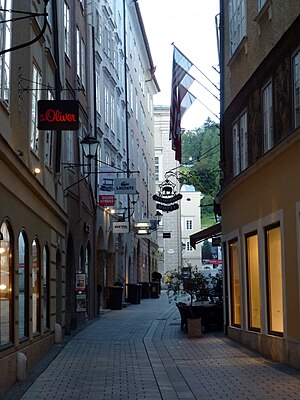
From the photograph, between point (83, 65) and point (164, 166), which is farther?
point (164, 166)

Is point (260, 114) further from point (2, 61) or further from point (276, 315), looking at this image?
point (2, 61)

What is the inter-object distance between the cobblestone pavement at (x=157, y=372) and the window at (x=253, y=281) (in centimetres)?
71

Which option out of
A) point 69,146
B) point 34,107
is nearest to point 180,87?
point 69,146

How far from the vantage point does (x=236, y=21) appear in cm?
1875

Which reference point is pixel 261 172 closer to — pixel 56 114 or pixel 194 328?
pixel 56 114

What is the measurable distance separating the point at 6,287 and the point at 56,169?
24.7 ft

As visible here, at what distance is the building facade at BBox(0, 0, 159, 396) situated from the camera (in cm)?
1222

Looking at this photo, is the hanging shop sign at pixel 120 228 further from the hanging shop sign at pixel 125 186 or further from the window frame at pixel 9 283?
the window frame at pixel 9 283

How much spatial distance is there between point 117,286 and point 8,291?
77.9ft

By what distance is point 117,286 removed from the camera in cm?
3572

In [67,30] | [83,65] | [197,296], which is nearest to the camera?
[197,296]

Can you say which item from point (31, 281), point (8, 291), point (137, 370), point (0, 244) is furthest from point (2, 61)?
point (137, 370)

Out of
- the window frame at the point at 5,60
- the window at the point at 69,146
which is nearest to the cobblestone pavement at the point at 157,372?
the window frame at the point at 5,60

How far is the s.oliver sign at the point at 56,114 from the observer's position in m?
14.5
